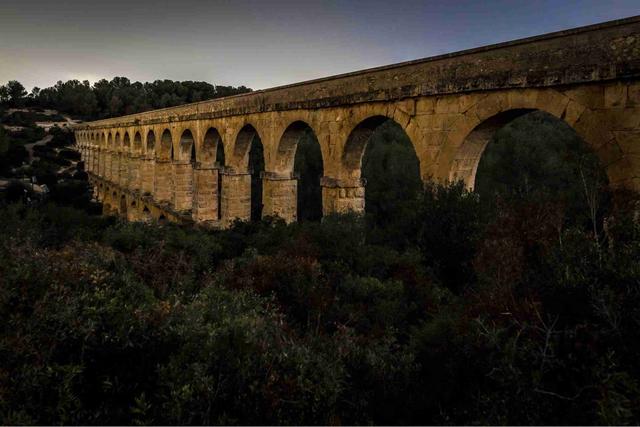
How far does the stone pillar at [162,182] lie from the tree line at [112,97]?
2059 inches

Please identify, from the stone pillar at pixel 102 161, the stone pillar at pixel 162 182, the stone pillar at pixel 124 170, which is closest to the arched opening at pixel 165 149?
the stone pillar at pixel 162 182

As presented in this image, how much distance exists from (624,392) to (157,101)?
8313 centimetres

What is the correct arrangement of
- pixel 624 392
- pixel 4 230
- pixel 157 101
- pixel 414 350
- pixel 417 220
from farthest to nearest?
1. pixel 157 101
2. pixel 4 230
3. pixel 417 220
4. pixel 414 350
5. pixel 624 392

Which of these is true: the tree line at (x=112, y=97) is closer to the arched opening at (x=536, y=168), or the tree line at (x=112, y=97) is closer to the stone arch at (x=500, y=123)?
the arched opening at (x=536, y=168)

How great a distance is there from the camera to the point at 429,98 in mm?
8812

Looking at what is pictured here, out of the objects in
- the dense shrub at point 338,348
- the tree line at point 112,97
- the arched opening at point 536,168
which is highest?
the tree line at point 112,97

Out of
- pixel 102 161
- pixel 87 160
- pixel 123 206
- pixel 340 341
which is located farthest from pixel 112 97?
pixel 340 341

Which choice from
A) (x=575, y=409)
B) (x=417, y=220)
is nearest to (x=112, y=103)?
(x=417, y=220)

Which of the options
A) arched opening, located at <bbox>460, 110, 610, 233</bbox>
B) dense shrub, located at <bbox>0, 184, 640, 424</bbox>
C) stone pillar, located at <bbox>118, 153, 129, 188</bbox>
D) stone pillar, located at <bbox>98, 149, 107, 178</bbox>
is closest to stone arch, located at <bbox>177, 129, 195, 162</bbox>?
stone pillar, located at <bbox>118, 153, 129, 188</bbox>

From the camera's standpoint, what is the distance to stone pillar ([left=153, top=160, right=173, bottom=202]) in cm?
2506

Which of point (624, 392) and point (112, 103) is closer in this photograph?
point (624, 392)

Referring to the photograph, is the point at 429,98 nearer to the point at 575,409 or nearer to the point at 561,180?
the point at 575,409

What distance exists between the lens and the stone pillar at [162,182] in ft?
82.2

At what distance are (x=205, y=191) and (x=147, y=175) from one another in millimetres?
9558
